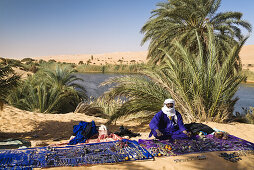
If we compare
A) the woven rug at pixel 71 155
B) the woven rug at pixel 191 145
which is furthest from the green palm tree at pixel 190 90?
the woven rug at pixel 71 155

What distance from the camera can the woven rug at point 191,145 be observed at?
11.8ft

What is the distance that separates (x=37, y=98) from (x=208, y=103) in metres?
7.87

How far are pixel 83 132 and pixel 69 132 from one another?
7.82ft

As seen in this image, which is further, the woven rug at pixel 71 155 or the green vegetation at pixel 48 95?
the green vegetation at pixel 48 95

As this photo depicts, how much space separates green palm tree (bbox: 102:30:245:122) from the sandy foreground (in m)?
0.55

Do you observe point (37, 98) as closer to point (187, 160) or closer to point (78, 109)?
point (78, 109)

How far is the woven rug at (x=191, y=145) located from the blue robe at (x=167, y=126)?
0.70 ft

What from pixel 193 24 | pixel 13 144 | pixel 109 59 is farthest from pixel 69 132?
pixel 109 59

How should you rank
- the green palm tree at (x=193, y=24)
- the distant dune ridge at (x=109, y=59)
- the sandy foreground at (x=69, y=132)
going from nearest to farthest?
the sandy foreground at (x=69, y=132), the green palm tree at (x=193, y=24), the distant dune ridge at (x=109, y=59)

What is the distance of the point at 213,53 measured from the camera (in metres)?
5.94

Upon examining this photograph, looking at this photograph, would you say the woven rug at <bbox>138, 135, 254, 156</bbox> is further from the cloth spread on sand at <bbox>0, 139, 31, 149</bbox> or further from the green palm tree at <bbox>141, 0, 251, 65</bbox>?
the green palm tree at <bbox>141, 0, 251, 65</bbox>

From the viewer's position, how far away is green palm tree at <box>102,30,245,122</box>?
571 cm

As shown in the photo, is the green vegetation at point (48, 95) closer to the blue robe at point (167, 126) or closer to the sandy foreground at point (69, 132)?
the sandy foreground at point (69, 132)

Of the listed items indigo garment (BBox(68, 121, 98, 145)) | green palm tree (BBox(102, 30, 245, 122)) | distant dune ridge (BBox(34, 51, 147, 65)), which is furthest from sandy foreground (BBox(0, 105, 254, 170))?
distant dune ridge (BBox(34, 51, 147, 65))
